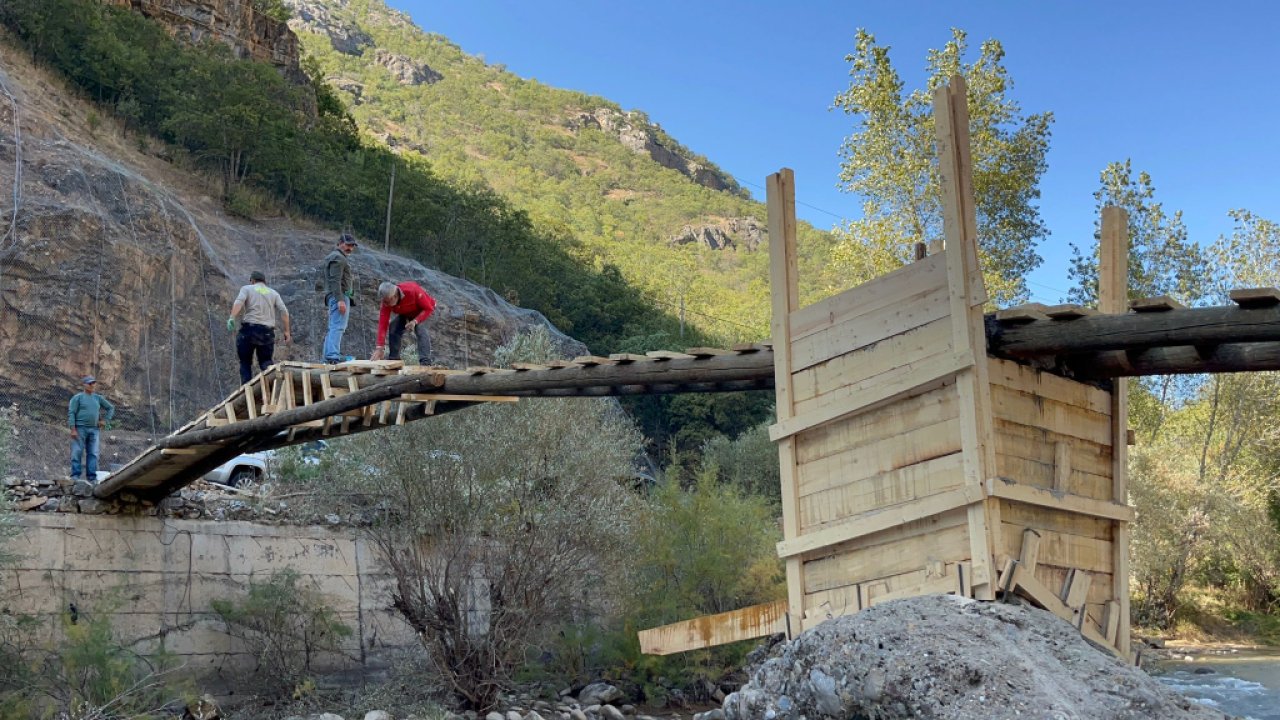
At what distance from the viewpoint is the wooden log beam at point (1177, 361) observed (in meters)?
5.66

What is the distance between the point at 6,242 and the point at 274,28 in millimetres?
25002

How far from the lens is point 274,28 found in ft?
155

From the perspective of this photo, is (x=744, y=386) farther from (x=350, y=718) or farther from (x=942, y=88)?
(x=350, y=718)

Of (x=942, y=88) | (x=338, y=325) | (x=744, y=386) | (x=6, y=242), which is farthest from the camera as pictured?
(x=6, y=242)

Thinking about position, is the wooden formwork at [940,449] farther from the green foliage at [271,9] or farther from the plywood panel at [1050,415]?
the green foliage at [271,9]

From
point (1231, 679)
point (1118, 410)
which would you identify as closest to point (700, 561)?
point (1231, 679)

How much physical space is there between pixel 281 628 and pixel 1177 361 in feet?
45.2

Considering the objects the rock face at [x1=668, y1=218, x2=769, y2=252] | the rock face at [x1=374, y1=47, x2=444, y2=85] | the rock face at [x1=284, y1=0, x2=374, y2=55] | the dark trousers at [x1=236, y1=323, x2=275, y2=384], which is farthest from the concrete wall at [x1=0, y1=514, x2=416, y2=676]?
the rock face at [x1=284, y1=0, x2=374, y2=55]

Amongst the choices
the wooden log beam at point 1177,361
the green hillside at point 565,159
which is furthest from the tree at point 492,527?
the green hillside at point 565,159

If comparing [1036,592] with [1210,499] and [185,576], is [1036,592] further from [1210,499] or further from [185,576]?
[1210,499]

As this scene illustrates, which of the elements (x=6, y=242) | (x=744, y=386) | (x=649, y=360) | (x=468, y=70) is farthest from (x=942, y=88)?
(x=468, y=70)

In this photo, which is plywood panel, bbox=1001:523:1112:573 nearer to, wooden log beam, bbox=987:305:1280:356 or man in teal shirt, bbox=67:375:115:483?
wooden log beam, bbox=987:305:1280:356

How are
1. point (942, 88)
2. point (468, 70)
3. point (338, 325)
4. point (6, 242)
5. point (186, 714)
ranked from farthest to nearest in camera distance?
point (468, 70) → point (6, 242) → point (186, 714) → point (338, 325) → point (942, 88)

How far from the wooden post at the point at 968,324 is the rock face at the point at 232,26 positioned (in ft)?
135
